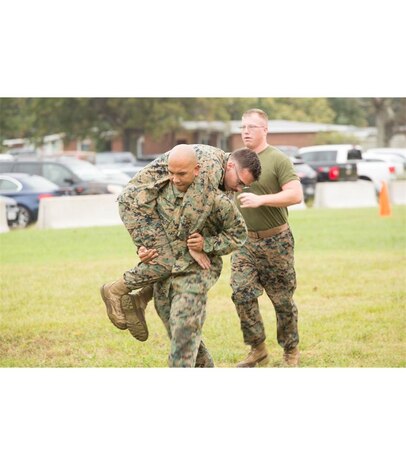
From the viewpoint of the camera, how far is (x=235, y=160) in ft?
21.4

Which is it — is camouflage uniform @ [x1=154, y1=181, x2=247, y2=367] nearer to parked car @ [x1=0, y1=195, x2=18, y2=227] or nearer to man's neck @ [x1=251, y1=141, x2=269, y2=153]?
man's neck @ [x1=251, y1=141, x2=269, y2=153]

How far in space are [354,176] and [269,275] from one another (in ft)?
79.3

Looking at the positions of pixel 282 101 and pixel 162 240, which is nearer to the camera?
pixel 162 240

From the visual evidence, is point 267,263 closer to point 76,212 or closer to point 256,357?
point 256,357

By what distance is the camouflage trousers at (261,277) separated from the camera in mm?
8281

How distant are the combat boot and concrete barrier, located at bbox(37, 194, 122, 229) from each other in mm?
14277

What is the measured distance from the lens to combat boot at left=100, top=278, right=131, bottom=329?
704 cm

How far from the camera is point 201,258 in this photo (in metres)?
6.59

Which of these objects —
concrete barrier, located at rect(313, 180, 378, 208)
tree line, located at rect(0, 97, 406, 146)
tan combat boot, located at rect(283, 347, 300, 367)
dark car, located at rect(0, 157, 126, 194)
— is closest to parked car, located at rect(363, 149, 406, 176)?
tree line, located at rect(0, 97, 406, 146)

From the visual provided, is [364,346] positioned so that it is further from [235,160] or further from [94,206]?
[94,206]

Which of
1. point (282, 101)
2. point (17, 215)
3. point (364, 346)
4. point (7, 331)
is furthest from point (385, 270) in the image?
point (282, 101)

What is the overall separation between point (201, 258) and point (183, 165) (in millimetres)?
680

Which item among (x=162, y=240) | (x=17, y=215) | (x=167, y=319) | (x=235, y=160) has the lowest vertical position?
(x=17, y=215)

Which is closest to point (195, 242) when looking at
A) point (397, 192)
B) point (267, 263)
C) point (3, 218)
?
point (267, 263)
